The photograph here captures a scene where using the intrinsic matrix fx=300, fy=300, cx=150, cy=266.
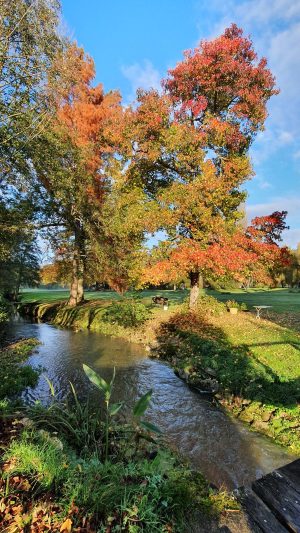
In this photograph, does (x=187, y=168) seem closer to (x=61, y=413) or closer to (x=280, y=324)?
(x=280, y=324)

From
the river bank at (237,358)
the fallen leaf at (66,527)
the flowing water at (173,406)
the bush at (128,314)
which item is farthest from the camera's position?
the bush at (128,314)

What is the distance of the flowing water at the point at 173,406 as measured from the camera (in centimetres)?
569

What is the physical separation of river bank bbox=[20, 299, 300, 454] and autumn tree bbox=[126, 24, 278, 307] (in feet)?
9.24

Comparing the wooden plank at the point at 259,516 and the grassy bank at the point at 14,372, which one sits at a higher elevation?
the wooden plank at the point at 259,516

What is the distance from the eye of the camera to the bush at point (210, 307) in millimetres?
16078

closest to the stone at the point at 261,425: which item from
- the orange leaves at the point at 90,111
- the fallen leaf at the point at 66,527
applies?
the fallen leaf at the point at 66,527

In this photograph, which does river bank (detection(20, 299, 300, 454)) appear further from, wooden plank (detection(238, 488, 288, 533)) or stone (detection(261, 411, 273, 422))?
Answer: wooden plank (detection(238, 488, 288, 533))

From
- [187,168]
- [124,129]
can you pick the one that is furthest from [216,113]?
[124,129]

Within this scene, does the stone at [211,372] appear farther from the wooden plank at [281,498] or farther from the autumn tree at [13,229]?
the autumn tree at [13,229]

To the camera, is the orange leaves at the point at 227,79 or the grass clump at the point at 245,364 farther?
the orange leaves at the point at 227,79

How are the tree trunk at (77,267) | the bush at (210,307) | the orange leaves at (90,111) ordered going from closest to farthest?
1. the bush at (210,307)
2. the orange leaves at (90,111)
3. the tree trunk at (77,267)

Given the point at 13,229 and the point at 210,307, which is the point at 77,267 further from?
the point at 210,307

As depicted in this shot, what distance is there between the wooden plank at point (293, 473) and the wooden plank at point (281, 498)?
5 cm

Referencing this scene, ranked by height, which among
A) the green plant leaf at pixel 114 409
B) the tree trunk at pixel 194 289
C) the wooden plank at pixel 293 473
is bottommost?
the wooden plank at pixel 293 473
